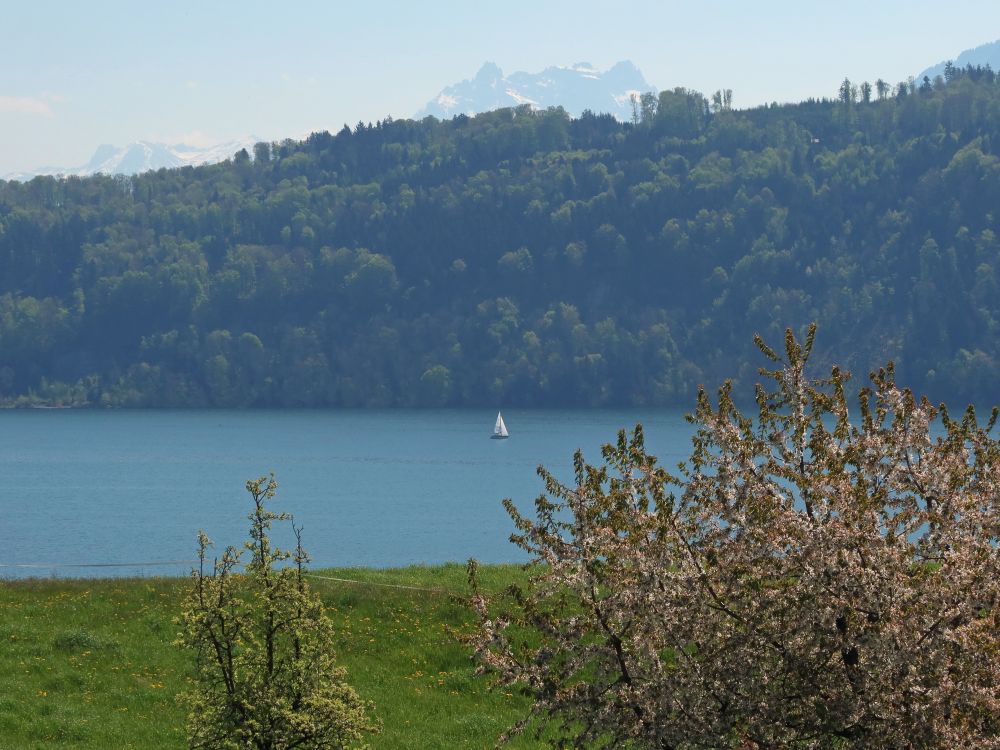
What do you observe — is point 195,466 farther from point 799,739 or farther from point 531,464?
point 799,739

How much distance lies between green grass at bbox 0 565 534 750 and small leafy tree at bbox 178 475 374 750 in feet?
21.2

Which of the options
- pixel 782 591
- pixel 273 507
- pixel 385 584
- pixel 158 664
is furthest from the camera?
pixel 273 507

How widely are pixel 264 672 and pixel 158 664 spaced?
15374mm

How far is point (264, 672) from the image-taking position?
18016 millimetres

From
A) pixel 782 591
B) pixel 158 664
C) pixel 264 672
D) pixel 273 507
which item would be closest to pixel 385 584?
pixel 158 664

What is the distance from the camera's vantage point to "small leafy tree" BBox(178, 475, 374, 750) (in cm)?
1767

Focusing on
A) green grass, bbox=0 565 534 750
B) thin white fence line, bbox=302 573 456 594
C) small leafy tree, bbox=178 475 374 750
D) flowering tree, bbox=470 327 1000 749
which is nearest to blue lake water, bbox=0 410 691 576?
thin white fence line, bbox=302 573 456 594

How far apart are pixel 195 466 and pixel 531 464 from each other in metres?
48.6

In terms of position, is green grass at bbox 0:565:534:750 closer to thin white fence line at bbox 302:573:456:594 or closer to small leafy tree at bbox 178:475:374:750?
thin white fence line at bbox 302:573:456:594

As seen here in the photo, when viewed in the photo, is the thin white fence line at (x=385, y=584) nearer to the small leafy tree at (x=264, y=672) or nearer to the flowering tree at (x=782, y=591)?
the small leafy tree at (x=264, y=672)

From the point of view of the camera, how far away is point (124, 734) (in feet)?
91.1

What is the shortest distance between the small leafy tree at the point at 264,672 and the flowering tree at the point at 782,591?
2.90m

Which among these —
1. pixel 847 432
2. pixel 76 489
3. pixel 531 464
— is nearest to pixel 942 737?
pixel 847 432

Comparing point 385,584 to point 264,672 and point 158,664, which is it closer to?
point 158,664
